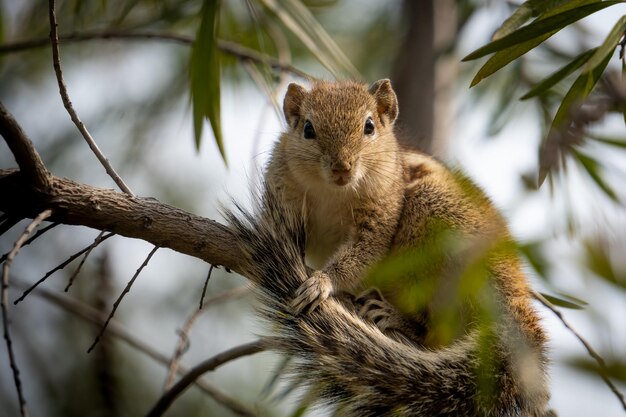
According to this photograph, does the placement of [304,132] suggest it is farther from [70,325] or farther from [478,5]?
[70,325]

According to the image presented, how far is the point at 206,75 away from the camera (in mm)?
2768

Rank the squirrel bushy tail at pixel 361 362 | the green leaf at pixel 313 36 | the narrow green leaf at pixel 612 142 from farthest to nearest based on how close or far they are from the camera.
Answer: the green leaf at pixel 313 36
the squirrel bushy tail at pixel 361 362
the narrow green leaf at pixel 612 142

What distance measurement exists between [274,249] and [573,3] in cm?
117

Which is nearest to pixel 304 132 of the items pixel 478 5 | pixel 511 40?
pixel 511 40

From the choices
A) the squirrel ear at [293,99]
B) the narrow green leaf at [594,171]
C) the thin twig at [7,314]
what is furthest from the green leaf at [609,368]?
the squirrel ear at [293,99]

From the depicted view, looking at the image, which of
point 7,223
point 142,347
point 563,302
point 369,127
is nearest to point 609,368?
point 563,302

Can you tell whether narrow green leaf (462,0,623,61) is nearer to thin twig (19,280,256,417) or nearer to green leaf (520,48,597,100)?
green leaf (520,48,597,100)

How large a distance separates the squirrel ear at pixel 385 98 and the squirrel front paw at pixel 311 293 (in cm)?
100

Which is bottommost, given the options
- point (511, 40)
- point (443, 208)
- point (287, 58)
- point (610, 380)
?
point (610, 380)

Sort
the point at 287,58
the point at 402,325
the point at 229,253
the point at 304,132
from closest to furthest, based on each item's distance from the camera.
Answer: the point at 229,253 → the point at 402,325 → the point at 304,132 → the point at 287,58

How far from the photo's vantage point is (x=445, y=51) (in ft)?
15.5

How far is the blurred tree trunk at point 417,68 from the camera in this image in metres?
4.69

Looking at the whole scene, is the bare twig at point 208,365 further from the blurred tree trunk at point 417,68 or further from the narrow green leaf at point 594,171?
the blurred tree trunk at point 417,68

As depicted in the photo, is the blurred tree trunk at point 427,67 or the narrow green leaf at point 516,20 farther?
the blurred tree trunk at point 427,67
